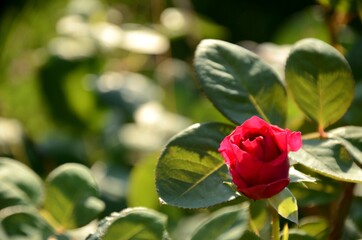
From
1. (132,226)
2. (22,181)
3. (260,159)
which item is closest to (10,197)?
(22,181)

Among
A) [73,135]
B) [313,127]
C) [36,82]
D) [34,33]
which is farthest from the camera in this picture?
[34,33]

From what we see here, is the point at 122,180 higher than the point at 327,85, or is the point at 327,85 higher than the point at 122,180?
the point at 327,85

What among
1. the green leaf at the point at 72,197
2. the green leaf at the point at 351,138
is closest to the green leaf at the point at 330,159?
the green leaf at the point at 351,138

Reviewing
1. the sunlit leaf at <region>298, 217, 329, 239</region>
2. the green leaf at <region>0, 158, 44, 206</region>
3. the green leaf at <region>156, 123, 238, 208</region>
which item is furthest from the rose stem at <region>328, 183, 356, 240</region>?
the green leaf at <region>0, 158, 44, 206</region>

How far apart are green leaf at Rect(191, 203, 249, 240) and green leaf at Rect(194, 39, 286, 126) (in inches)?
2.9

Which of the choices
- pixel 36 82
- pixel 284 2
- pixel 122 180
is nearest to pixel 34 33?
pixel 36 82

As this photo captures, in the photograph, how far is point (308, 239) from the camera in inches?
23.2

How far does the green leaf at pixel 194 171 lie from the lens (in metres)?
0.53

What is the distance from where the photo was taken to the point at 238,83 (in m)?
0.62

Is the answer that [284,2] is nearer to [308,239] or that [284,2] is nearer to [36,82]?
[36,82]

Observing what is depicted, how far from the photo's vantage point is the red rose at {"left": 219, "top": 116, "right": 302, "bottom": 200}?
0.48 metres

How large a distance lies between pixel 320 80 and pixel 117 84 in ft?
1.99

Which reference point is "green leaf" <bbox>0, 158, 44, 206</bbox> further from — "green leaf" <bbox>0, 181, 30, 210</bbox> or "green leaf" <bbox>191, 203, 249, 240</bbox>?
"green leaf" <bbox>191, 203, 249, 240</bbox>

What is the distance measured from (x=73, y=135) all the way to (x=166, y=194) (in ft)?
2.09
